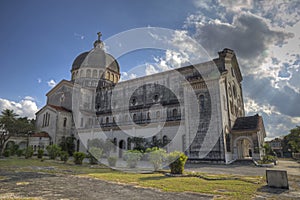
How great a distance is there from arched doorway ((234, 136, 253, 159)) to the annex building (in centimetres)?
11

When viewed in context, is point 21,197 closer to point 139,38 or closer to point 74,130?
point 139,38

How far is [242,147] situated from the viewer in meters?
27.5

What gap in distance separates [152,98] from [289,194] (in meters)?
25.9

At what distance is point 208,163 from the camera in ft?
70.5

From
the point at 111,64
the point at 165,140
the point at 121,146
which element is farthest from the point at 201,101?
the point at 111,64

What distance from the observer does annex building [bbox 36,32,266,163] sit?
22.8 metres

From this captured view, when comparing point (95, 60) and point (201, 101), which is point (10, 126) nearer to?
point (95, 60)

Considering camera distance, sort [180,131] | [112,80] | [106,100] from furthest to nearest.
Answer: [112,80] → [106,100] → [180,131]

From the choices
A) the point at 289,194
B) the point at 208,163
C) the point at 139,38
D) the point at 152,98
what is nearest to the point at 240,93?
the point at 152,98

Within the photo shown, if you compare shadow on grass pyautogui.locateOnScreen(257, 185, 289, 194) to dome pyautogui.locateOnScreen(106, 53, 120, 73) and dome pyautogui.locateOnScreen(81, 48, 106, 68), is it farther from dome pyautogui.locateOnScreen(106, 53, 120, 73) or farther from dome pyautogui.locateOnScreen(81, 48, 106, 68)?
dome pyautogui.locateOnScreen(106, 53, 120, 73)

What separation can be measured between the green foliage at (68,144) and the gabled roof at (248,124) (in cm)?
2506

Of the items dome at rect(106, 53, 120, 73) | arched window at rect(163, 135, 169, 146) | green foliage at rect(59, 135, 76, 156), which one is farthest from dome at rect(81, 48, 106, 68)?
arched window at rect(163, 135, 169, 146)

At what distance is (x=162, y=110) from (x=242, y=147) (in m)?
12.2

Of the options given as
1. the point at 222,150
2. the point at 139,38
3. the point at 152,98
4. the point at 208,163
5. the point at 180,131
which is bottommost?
the point at 208,163
